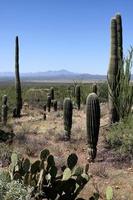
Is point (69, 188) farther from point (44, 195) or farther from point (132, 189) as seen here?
point (132, 189)

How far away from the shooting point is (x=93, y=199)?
6.64 metres

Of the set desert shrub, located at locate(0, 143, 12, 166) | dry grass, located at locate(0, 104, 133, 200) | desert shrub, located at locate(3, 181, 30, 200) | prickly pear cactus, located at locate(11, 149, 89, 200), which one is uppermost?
desert shrub, located at locate(3, 181, 30, 200)

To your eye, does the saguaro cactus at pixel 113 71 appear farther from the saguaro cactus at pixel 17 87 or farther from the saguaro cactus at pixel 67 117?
the saguaro cactus at pixel 17 87

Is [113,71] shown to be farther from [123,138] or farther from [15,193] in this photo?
[15,193]

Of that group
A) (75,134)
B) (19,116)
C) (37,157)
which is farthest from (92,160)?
(19,116)

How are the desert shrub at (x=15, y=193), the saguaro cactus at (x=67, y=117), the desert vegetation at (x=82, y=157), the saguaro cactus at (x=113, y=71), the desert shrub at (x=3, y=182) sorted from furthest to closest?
the saguaro cactus at (x=67, y=117) → the saguaro cactus at (x=113, y=71) → the desert vegetation at (x=82, y=157) → the desert shrub at (x=3, y=182) → the desert shrub at (x=15, y=193)

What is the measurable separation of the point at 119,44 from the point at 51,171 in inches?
411

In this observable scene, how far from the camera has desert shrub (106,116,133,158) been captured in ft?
39.9


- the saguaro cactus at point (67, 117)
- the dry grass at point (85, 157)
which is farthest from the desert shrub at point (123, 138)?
the saguaro cactus at point (67, 117)

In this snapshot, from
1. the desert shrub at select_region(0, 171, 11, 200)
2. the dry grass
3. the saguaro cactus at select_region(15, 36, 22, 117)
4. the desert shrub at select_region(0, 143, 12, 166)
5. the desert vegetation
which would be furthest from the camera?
the saguaro cactus at select_region(15, 36, 22, 117)

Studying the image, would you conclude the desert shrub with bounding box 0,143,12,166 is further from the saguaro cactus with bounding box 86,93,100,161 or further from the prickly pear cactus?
the prickly pear cactus

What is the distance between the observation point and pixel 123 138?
12680 mm

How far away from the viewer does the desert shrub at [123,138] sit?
12172 millimetres

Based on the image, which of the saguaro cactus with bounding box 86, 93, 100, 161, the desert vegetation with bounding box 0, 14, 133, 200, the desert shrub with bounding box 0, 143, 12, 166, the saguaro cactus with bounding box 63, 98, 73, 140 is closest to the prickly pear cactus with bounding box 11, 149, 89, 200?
the desert vegetation with bounding box 0, 14, 133, 200
